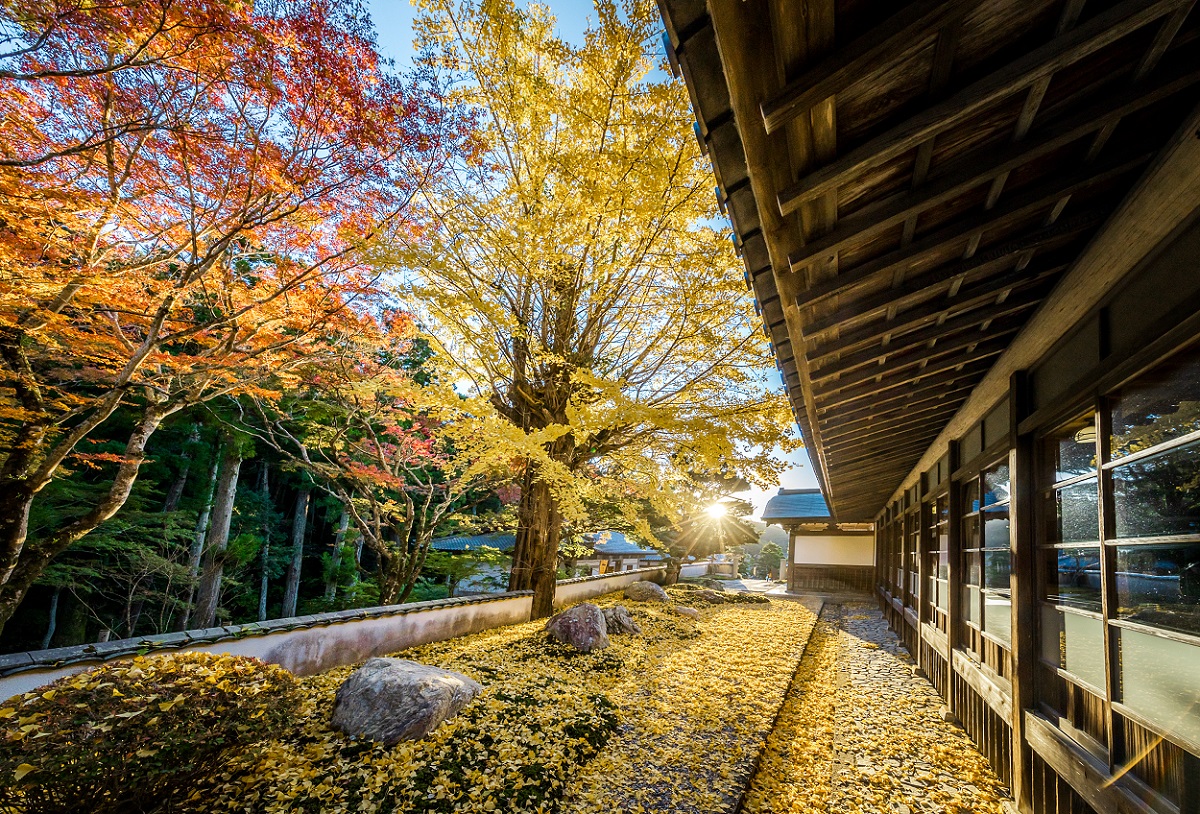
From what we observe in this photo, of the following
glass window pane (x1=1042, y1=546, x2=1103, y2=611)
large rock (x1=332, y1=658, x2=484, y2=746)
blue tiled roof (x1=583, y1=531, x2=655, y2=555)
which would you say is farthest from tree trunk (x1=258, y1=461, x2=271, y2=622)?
glass window pane (x1=1042, y1=546, x2=1103, y2=611)

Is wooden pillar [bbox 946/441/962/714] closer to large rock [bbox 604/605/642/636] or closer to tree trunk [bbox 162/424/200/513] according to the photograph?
large rock [bbox 604/605/642/636]

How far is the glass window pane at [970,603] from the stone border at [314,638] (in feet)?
21.7

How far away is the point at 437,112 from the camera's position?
6.68 metres

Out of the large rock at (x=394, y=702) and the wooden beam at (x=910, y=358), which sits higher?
the wooden beam at (x=910, y=358)

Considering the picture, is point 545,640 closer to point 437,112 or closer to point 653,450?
point 653,450

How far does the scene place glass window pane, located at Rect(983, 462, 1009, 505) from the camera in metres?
3.96

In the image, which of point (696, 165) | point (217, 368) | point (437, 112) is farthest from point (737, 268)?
point (217, 368)

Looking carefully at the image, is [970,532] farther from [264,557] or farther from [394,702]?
[264,557]

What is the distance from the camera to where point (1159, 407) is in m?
2.05

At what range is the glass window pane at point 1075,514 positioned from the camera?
2572 mm

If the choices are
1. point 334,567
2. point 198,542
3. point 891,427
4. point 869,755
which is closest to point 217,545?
point 198,542

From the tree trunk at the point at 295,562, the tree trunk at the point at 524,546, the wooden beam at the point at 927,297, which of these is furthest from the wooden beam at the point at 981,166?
the tree trunk at the point at 295,562

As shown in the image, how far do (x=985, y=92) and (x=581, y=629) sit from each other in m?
7.42

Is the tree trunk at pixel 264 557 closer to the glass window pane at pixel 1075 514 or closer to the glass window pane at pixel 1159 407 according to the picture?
the glass window pane at pixel 1075 514
